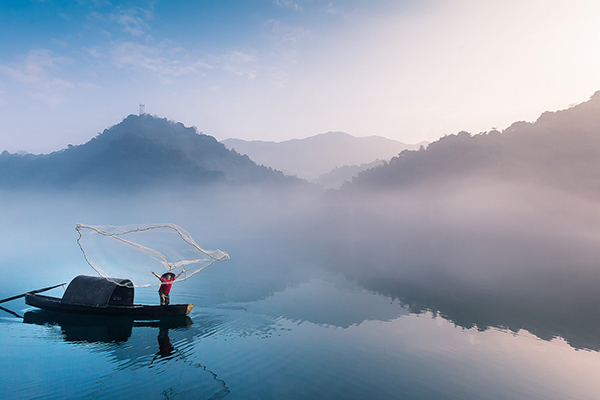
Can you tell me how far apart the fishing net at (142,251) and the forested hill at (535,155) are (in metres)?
201

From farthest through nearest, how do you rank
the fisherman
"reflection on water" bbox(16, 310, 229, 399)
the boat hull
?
the fisherman → the boat hull → "reflection on water" bbox(16, 310, 229, 399)

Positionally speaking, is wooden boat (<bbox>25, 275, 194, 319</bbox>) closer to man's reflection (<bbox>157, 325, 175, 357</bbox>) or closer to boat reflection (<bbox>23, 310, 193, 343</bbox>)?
boat reflection (<bbox>23, 310, 193, 343</bbox>)

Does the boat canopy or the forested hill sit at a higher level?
the forested hill

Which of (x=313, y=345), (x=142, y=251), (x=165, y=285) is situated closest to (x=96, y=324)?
(x=165, y=285)

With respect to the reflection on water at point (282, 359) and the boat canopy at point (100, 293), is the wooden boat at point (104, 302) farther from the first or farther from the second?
the reflection on water at point (282, 359)

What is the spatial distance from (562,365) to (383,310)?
11543 mm

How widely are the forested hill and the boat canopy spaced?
205m

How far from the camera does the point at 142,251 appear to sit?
63.1 ft

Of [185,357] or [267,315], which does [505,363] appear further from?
[185,357]

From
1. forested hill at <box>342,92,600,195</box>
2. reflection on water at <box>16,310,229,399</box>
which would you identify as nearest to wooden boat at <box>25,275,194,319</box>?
reflection on water at <box>16,310,229,399</box>

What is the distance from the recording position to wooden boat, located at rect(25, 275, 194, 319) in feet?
59.4

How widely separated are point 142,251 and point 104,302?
3.75m

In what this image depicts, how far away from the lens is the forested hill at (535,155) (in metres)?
155

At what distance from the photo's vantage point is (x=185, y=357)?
14195 mm
